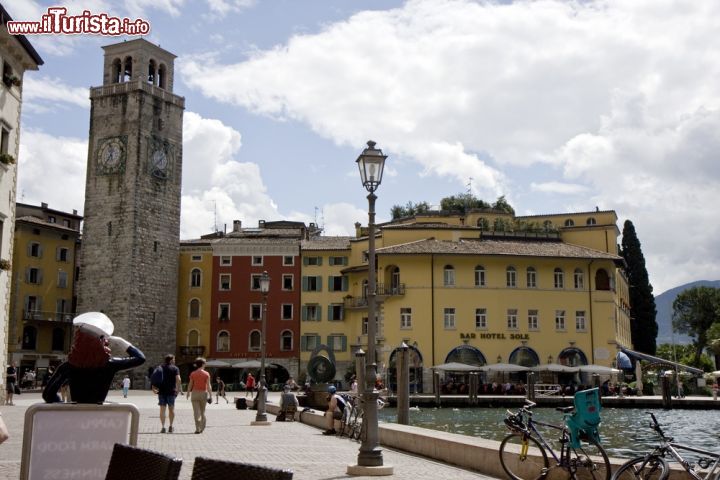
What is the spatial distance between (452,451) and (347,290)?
52.4 metres

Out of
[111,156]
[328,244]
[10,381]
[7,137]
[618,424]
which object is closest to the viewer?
[7,137]

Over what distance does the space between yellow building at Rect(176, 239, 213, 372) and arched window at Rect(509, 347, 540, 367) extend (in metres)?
24.2

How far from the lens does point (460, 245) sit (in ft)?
191

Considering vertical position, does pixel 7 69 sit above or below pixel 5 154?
above

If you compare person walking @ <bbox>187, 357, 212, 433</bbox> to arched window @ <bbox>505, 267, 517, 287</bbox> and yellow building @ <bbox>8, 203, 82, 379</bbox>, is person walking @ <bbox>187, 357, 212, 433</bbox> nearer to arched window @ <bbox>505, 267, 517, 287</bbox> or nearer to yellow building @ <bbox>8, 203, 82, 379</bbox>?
arched window @ <bbox>505, 267, 517, 287</bbox>


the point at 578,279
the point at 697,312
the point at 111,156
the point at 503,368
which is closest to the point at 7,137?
the point at 503,368

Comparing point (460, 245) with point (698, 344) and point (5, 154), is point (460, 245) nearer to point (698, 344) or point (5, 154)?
point (5, 154)

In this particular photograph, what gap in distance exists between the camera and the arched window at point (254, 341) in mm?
65619

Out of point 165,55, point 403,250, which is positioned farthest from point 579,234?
point 165,55

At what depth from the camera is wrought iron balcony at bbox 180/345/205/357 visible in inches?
2571

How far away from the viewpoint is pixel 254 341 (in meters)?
65.8

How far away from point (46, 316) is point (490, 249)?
109 feet

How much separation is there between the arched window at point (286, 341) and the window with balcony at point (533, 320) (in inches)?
753

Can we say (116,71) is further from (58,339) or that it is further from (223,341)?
(223,341)
